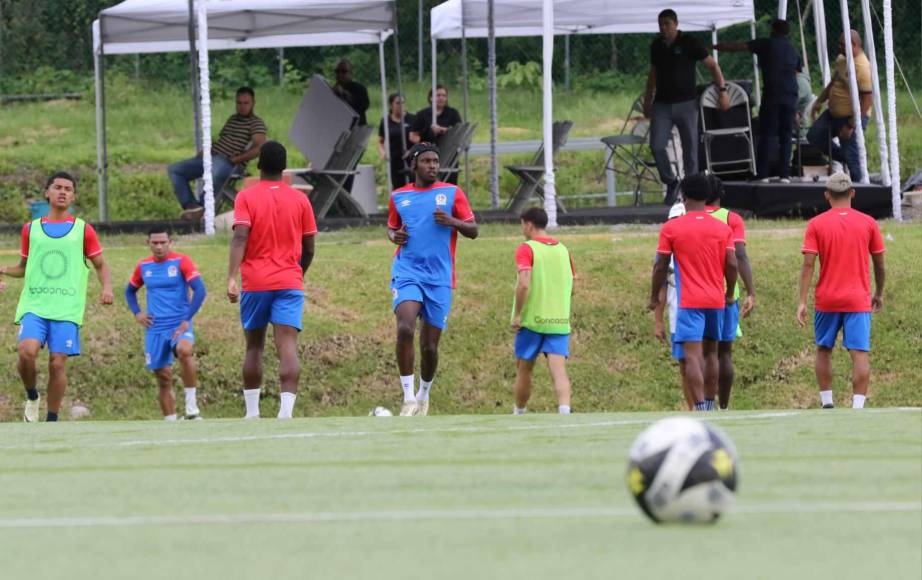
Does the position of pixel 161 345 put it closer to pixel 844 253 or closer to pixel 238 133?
pixel 844 253

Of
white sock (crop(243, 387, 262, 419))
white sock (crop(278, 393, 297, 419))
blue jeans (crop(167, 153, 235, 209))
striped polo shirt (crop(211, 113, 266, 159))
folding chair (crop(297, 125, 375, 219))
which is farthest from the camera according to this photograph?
folding chair (crop(297, 125, 375, 219))

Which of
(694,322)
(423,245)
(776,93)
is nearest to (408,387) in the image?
(423,245)

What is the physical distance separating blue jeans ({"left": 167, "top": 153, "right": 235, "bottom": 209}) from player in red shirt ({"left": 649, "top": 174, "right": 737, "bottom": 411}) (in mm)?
9792

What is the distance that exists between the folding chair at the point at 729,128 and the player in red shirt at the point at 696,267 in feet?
30.8

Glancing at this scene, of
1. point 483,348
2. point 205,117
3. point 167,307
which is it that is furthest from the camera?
point 205,117

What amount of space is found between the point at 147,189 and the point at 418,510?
78.9 feet

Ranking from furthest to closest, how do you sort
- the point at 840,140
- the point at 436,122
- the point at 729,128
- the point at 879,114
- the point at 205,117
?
the point at 436,122, the point at 729,128, the point at 840,140, the point at 879,114, the point at 205,117

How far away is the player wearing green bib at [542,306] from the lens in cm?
1358

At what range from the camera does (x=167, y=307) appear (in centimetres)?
1488

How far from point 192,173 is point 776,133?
6.76 meters

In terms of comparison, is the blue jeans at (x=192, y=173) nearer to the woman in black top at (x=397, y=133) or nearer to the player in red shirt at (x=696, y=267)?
the woman in black top at (x=397, y=133)

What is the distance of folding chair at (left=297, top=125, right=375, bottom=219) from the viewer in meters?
21.8

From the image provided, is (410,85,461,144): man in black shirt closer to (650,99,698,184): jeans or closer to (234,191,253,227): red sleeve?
(650,99,698,184): jeans

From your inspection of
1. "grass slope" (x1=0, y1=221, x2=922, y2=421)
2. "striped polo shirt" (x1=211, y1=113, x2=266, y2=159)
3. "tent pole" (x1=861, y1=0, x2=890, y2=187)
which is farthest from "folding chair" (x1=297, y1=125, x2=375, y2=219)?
"tent pole" (x1=861, y1=0, x2=890, y2=187)
